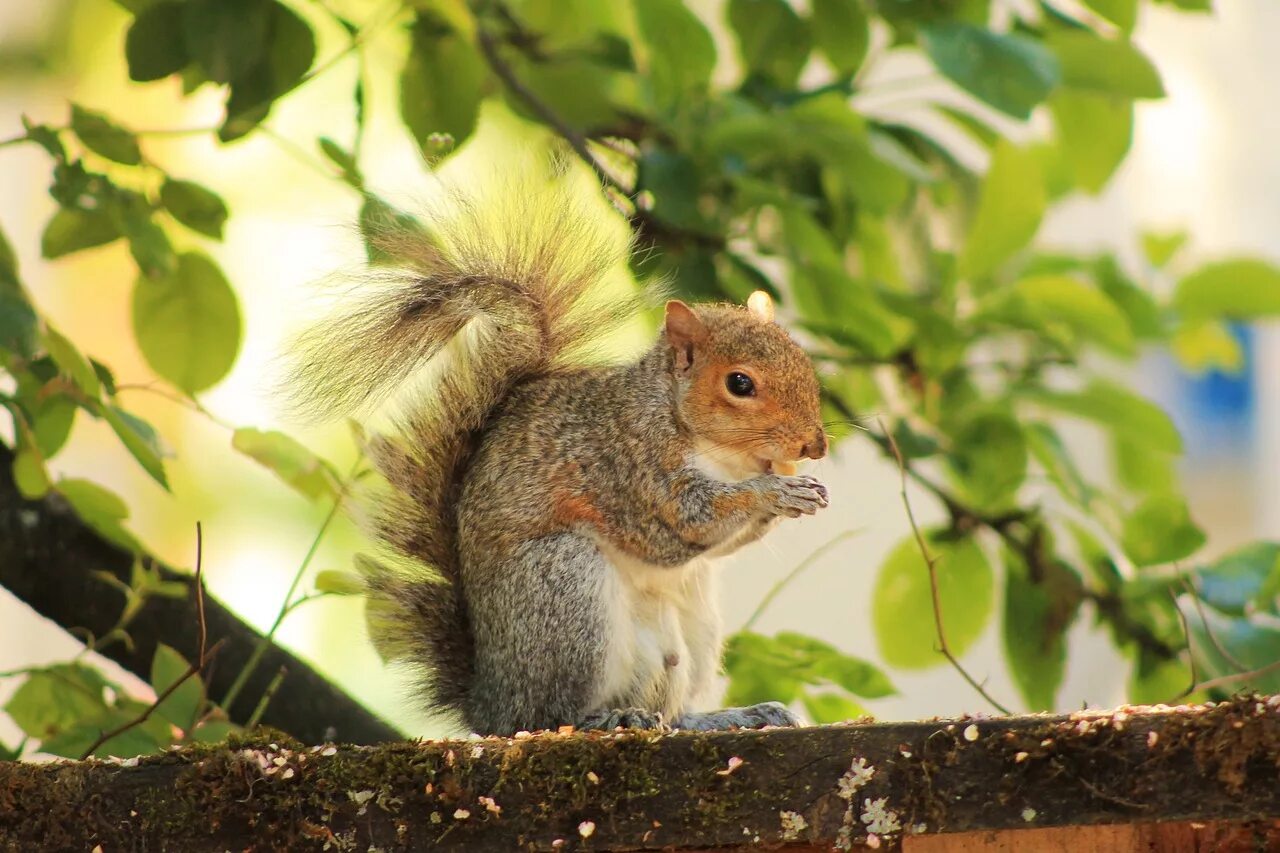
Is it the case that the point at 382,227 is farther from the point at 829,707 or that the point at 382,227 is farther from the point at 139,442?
the point at 829,707

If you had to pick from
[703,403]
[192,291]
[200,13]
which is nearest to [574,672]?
[703,403]

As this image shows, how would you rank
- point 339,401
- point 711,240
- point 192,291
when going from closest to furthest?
1. point 339,401
2. point 192,291
3. point 711,240

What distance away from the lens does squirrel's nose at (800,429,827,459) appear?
122cm

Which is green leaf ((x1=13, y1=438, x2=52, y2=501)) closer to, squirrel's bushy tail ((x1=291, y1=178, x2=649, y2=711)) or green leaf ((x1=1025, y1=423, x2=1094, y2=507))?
squirrel's bushy tail ((x1=291, y1=178, x2=649, y2=711))

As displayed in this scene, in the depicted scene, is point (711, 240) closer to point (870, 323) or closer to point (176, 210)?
point (870, 323)

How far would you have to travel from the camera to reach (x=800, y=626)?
3.85 meters

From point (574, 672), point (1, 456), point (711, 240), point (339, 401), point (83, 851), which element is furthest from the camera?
point (711, 240)

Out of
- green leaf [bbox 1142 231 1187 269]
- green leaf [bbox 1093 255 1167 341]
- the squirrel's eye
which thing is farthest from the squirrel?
green leaf [bbox 1142 231 1187 269]

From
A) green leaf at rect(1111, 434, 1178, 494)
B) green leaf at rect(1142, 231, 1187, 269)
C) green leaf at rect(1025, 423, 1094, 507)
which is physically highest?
green leaf at rect(1025, 423, 1094, 507)

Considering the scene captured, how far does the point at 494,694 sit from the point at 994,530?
2.32ft

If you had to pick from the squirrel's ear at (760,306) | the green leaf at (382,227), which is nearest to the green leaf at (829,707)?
the squirrel's ear at (760,306)

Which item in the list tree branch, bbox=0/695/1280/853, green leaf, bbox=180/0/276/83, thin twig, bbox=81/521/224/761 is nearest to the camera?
tree branch, bbox=0/695/1280/853

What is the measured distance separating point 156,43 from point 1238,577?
1.20 meters

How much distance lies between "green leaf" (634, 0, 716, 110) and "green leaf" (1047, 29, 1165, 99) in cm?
37
